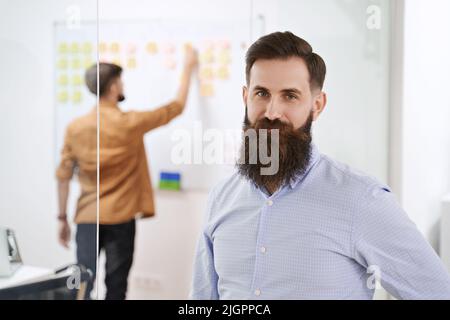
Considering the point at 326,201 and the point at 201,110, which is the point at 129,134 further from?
the point at 326,201

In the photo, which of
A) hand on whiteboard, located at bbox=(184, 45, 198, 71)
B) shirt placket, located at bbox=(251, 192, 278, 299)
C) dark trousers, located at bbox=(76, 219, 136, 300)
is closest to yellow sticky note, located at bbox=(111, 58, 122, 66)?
hand on whiteboard, located at bbox=(184, 45, 198, 71)

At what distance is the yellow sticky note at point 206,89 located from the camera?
165 cm

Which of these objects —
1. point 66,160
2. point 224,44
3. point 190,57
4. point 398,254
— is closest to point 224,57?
point 224,44

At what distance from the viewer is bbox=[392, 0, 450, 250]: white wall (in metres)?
1.41

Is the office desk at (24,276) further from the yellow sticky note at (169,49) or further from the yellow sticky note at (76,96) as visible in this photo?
the yellow sticky note at (169,49)

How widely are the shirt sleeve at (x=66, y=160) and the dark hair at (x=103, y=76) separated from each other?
0.16m

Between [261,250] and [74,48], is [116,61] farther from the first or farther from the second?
[261,250]

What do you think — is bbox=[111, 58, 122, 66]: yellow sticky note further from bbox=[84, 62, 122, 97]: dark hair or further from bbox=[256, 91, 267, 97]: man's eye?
bbox=[256, 91, 267, 97]: man's eye

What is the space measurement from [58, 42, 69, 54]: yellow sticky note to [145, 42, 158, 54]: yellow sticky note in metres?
0.25

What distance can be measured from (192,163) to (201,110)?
0.63ft

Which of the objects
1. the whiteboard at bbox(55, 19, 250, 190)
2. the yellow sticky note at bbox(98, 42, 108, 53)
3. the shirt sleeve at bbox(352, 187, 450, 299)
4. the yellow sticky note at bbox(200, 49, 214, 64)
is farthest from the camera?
the yellow sticky note at bbox(98, 42, 108, 53)

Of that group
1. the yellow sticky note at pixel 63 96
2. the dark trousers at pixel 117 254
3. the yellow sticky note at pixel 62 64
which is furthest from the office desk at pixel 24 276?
the yellow sticky note at pixel 62 64

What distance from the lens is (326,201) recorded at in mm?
1318
